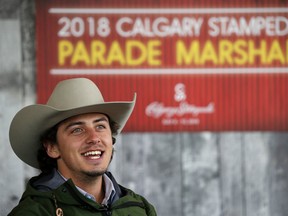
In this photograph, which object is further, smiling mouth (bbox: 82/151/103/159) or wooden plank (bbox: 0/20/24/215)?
wooden plank (bbox: 0/20/24/215)

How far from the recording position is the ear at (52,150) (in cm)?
283

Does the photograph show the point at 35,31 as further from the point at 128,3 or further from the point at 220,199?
the point at 220,199

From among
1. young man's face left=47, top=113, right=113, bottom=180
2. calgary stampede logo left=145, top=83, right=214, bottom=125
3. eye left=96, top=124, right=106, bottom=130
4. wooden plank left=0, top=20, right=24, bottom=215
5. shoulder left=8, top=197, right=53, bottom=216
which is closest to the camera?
shoulder left=8, top=197, right=53, bottom=216

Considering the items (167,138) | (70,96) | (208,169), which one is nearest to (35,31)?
(167,138)

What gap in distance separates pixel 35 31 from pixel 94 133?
342 centimetres

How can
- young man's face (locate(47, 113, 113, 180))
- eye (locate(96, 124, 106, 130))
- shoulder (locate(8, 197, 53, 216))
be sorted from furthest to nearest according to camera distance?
eye (locate(96, 124, 106, 130)) → young man's face (locate(47, 113, 113, 180)) → shoulder (locate(8, 197, 53, 216))

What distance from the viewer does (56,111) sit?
275cm

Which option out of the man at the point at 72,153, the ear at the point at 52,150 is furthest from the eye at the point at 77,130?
the ear at the point at 52,150

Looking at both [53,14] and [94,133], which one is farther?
[53,14]

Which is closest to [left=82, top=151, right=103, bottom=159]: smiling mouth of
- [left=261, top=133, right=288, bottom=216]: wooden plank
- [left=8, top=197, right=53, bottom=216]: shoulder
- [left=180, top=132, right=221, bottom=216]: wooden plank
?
[left=8, top=197, right=53, bottom=216]: shoulder

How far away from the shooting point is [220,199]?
616 centimetres

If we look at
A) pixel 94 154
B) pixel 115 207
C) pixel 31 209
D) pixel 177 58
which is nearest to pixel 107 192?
pixel 115 207

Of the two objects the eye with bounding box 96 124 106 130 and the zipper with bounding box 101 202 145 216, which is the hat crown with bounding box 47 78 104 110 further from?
the zipper with bounding box 101 202 145 216

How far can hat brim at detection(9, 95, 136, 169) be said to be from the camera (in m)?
2.76
